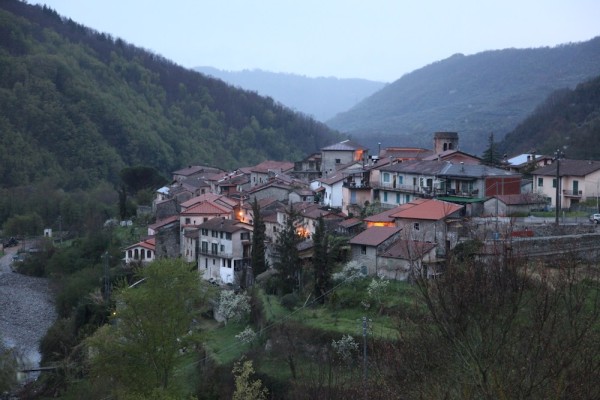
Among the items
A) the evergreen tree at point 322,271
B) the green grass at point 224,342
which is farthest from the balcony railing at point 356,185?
the evergreen tree at point 322,271

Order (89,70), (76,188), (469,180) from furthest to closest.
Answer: (89,70) → (76,188) → (469,180)

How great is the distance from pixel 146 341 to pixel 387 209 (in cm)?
1324

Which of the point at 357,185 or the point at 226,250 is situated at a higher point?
the point at 357,185

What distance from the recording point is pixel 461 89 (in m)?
154

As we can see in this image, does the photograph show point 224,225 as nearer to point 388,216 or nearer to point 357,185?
point 357,185

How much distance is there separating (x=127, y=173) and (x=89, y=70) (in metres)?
55.0

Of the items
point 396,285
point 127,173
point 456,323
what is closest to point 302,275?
point 396,285

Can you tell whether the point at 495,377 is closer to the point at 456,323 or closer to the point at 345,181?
the point at 456,323

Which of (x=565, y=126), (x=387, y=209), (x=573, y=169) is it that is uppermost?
(x=565, y=126)

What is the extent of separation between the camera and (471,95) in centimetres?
14575

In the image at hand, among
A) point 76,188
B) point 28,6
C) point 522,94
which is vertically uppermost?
point 28,6

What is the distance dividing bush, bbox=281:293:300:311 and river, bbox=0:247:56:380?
9.95 m

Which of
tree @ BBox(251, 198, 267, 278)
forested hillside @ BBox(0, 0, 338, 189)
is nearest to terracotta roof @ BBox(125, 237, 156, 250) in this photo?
tree @ BBox(251, 198, 267, 278)

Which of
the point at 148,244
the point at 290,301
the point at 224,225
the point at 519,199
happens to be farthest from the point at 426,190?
the point at 148,244
